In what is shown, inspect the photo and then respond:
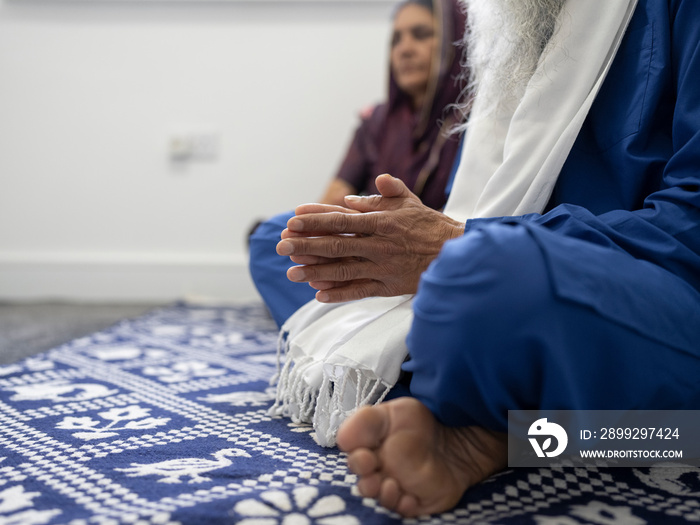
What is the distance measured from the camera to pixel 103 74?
8.01ft

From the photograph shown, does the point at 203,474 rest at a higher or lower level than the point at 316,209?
lower

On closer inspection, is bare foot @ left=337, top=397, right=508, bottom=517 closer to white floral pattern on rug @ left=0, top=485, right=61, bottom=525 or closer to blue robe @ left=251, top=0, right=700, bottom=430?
blue robe @ left=251, top=0, right=700, bottom=430

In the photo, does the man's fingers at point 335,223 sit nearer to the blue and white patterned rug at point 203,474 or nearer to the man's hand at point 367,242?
the man's hand at point 367,242

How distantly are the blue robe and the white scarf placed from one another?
0.10 metres

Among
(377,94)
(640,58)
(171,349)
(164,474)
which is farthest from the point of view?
(377,94)

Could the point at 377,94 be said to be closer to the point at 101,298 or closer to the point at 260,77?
the point at 260,77

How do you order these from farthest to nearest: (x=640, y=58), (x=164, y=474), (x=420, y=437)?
(x=640, y=58)
(x=164, y=474)
(x=420, y=437)

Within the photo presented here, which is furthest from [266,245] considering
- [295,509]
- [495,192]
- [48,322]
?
[48,322]

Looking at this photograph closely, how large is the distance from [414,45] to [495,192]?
4.24 feet

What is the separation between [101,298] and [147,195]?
0.45 metres

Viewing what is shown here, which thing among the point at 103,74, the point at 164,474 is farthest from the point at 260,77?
the point at 164,474

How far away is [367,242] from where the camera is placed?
2.37 ft

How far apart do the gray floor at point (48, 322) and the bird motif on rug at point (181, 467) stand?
2.54 feet

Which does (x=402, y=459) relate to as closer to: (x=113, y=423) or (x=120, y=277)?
(x=113, y=423)
